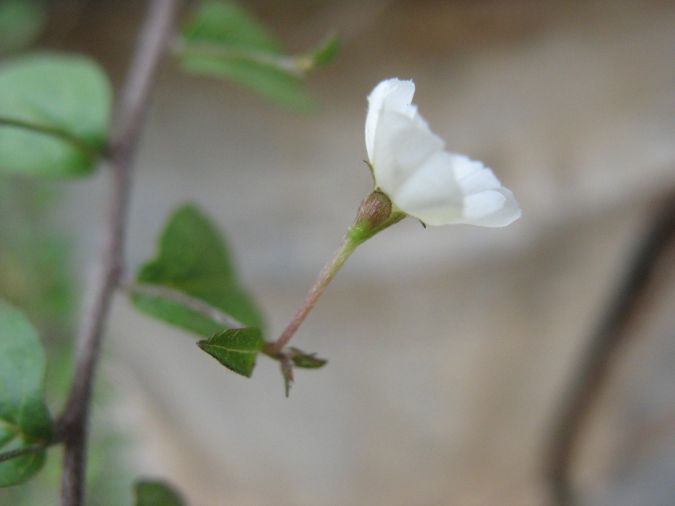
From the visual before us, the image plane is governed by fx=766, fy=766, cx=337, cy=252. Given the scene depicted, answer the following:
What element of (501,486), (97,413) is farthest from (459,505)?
(97,413)

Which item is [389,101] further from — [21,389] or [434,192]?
[21,389]

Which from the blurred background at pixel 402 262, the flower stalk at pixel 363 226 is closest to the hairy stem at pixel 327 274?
the flower stalk at pixel 363 226

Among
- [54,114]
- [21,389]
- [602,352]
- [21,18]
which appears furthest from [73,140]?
[602,352]

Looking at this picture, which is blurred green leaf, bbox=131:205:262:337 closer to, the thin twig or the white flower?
the thin twig

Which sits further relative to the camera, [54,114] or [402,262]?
[402,262]

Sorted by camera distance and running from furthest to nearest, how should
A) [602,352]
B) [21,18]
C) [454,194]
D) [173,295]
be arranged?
[602,352], [21,18], [173,295], [454,194]

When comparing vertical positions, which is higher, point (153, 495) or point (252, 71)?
point (252, 71)

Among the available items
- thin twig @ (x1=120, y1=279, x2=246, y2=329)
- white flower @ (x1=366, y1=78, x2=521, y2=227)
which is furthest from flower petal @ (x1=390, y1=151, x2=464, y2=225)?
thin twig @ (x1=120, y1=279, x2=246, y2=329)
